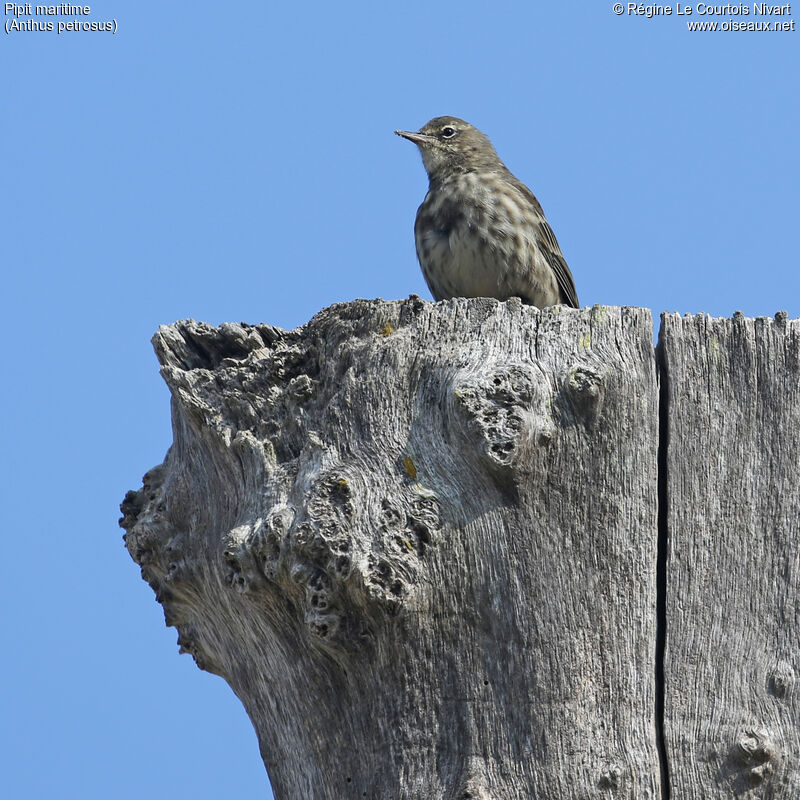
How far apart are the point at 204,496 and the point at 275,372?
61 centimetres

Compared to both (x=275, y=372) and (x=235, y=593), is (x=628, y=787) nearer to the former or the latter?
(x=235, y=593)

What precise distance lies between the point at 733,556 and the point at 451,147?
569 centimetres

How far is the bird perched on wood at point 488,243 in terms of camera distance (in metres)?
7.68

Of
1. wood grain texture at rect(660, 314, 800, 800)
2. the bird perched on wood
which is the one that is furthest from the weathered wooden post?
the bird perched on wood

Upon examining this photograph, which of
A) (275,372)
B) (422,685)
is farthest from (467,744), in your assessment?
(275,372)

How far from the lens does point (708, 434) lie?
411 cm

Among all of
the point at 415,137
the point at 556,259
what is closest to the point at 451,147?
the point at 415,137

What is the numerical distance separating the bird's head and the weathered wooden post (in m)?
4.58

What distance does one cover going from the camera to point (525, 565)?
3912 mm

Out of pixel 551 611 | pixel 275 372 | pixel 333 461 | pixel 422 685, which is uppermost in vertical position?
pixel 275 372

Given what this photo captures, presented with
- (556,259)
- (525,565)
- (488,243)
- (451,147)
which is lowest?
(525,565)

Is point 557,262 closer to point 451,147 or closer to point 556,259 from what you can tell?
point 556,259

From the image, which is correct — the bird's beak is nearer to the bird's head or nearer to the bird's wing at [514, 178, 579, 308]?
the bird's head

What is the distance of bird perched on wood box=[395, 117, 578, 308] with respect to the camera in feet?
25.2
